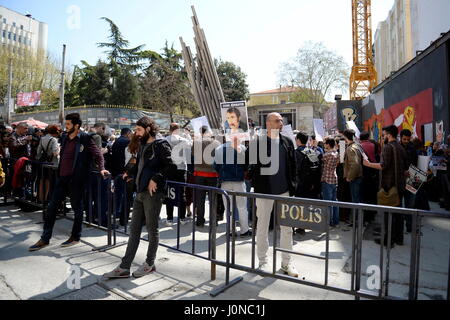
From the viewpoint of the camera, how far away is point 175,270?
167 inches

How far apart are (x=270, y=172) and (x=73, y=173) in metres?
3.07

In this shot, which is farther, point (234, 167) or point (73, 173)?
point (234, 167)

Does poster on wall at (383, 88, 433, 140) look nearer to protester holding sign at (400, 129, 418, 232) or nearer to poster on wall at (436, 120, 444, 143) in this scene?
poster on wall at (436, 120, 444, 143)

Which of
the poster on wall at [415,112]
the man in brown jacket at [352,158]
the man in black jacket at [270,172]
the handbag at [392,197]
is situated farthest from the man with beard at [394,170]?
the poster on wall at [415,112]

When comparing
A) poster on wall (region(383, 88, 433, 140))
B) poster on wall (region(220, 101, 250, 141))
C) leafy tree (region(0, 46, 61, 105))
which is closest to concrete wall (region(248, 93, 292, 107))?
leafy tree (region(0, 46, 61, 105))

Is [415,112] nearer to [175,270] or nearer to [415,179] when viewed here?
[415,179]

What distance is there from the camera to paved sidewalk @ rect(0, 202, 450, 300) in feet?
11.7

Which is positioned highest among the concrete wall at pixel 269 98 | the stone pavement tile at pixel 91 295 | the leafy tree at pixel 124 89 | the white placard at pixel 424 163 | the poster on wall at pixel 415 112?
the concrete wall at pixel 269 98

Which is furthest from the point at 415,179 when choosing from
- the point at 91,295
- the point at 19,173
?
the point at 19,173

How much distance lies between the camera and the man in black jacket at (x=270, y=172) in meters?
4.10

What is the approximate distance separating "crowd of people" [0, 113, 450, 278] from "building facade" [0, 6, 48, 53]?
258ft

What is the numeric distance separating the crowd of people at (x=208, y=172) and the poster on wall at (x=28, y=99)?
30.5 meters

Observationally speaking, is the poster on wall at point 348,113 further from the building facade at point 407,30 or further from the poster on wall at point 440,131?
the poster on wall at point 440,131
